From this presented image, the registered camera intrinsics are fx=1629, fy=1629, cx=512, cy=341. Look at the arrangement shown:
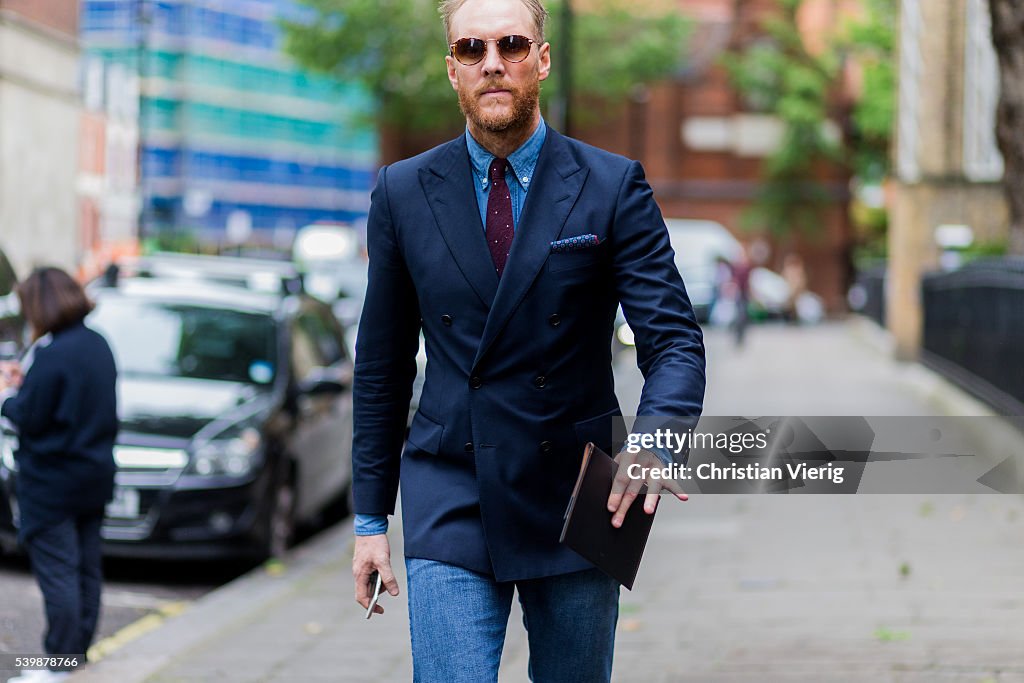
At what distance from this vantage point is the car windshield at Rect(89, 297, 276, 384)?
30.8ft

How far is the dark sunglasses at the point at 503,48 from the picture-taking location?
3.24 meters

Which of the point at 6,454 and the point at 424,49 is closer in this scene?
the point at 6,454

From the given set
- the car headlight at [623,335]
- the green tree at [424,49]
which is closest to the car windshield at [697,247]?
the green tree at [424,49]

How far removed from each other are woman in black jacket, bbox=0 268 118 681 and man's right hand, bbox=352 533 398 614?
3.03 meters

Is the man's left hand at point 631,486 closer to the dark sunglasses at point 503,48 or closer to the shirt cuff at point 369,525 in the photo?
the shirt cuff at point 369,525

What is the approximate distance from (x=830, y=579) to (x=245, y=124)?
79522 mm

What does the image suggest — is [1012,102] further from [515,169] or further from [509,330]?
[509,330]

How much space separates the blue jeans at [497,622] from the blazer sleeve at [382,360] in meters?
0.21

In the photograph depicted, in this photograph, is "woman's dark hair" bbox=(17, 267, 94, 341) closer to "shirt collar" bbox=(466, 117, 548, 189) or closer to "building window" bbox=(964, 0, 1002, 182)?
"shirt collar" bbox=(466, 117, 548, 189)

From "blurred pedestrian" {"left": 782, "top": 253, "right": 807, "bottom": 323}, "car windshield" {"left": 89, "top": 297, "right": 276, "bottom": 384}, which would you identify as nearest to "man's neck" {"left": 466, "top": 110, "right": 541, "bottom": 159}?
"car windshield" {"left": 89, "top": 297, "right": 276, "bottom": 384}

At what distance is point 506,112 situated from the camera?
10.7 ft

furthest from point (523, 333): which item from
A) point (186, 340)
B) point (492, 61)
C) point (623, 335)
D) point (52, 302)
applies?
point (623, 335)

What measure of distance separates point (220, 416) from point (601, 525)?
593 centimetres

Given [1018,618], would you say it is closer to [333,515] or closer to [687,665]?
[687,665]
